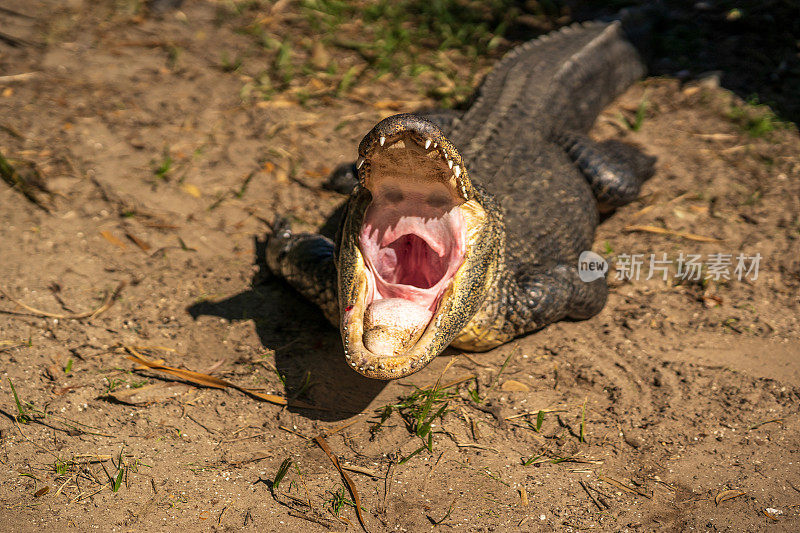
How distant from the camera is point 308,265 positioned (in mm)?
3516

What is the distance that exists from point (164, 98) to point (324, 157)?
1.47m

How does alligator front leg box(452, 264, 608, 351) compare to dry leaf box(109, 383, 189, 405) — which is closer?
dry leaf box(109, 383, 189, 405)

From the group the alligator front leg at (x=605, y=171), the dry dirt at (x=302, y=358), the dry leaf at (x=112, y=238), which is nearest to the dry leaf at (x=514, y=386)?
the dry dirt at (x=302, y=358)

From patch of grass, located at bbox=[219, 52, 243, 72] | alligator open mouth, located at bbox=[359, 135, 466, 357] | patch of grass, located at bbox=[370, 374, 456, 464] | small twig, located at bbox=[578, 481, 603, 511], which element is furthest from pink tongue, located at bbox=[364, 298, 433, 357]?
patch of grass, located at bbox=[219, 52, 243, 72]

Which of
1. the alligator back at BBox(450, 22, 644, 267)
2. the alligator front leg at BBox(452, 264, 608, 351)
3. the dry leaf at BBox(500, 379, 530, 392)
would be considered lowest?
the dry leaf at BBox(500, 379, 530, 392)

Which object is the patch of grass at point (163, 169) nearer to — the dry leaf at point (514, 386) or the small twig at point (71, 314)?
the small twig at point (71, 314)

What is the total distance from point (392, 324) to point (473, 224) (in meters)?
0.61

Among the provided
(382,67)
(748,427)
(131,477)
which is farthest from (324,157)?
(748,427)

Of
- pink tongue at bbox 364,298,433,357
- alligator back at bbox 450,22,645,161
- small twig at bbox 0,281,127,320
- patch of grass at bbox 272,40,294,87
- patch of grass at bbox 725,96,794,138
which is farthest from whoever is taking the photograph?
patch of grass at bbox 272,40,294,87

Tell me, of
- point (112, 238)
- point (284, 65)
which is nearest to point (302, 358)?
point (112, 238)

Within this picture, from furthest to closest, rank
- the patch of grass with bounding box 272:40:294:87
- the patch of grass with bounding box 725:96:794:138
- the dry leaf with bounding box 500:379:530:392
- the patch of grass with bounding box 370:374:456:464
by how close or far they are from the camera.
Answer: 1. the patch of grass with bounding box 272:40:294:87
2. the patch of grass with bounding box 725:96:794:138
3. the dry leaf with bounding box 500:379:530:392
4. the patch of grass with bounding box 370:374:456:464

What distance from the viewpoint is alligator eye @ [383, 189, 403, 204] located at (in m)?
2.98

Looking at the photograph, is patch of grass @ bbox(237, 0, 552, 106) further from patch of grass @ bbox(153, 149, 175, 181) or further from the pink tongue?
the pink tongue

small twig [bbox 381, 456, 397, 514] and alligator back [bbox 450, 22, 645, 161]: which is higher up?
alligator back [bbox 450, 22, 645, 161]
